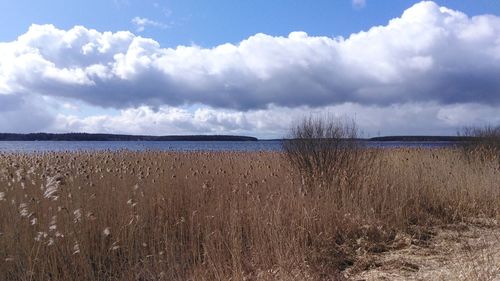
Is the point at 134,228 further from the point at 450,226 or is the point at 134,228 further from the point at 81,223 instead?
the point at 450,226

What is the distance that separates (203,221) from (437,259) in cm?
329

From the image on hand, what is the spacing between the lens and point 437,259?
622 cm

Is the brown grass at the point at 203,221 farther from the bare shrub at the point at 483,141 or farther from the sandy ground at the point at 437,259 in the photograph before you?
the bare shrub at the point at 483,141

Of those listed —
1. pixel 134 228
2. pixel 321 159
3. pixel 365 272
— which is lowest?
pixel 365 272

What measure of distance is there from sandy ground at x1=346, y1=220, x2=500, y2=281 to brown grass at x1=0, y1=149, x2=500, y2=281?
25cm

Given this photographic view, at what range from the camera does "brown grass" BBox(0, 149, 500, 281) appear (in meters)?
5.63

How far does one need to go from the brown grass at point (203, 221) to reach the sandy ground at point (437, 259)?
0.25m

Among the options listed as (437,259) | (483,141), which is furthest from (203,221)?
(483,141)

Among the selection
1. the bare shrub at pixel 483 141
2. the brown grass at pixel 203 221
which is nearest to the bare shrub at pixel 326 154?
the brown grass at pixel 203 221

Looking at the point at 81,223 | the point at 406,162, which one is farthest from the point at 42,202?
the point at 406,162

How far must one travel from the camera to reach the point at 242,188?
8.64m

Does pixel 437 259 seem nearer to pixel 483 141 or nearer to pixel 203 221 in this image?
pixel 203 221

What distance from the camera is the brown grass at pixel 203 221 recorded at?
18.5 ft

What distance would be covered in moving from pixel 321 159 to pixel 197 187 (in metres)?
2.91
